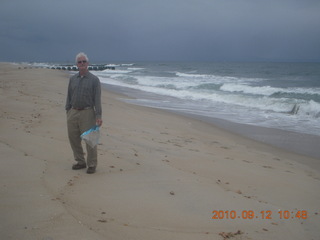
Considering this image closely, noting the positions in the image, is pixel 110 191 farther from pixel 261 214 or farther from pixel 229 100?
pixel 229 100

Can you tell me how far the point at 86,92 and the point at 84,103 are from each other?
17cm

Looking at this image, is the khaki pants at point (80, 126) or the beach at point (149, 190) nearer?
the beach at point (149, 190)

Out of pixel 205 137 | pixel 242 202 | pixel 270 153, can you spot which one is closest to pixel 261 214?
pixel 242 202

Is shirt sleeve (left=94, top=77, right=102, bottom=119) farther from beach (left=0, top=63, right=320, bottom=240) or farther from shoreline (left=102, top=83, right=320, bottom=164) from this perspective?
→ shoreline (left=102, top=83, right=320, bottom=164)

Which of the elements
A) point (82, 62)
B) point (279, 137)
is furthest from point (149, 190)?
point (279, 137)

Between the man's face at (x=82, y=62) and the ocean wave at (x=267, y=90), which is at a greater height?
the man's face at (x=82, y=62)

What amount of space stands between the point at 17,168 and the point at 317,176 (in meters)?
5.52

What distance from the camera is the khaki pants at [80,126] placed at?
4.49 meters

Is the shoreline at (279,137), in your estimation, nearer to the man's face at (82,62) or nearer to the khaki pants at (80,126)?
the khaki pants at (80,126)

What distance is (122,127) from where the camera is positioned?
8.53 m
